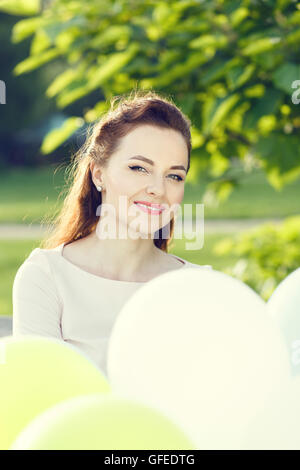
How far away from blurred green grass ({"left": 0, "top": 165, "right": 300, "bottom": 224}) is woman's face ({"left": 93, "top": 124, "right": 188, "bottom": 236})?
22.7 ft

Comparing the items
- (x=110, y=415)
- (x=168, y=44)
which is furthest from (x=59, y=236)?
(x=168, y=44)

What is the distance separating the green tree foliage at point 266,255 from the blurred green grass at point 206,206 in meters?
4.30

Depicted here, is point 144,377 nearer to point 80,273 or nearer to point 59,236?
point 80,273

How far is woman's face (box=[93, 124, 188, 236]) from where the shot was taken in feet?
6.34

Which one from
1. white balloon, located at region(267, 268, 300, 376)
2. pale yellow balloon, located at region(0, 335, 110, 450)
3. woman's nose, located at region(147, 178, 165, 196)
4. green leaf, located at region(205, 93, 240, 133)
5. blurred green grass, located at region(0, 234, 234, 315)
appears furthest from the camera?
blurred green grass, located at region(0, 234, 234, 315)

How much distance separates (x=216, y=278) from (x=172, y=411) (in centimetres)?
28

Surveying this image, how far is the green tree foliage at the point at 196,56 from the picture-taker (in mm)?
3094

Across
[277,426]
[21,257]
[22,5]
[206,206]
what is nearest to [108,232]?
[277,426]

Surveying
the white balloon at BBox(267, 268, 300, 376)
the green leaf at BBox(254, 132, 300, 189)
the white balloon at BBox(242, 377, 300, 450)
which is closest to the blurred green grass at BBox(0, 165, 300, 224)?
the green leaf at BBox(254, 132, 300, 189)

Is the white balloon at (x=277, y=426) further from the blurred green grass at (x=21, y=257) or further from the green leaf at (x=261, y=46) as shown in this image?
the blurred green grass at (x=21, y=257)

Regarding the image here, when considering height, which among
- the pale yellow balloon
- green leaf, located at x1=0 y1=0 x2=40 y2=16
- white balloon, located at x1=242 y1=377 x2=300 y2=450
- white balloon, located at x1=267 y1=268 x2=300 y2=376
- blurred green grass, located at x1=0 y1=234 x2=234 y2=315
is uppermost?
blurred green grass, located at x1=0 y1=234 x2=234 y2=315

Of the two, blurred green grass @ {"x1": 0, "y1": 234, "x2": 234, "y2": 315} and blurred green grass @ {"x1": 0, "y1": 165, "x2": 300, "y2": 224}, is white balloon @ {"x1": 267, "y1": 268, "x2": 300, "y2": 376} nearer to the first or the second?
blurred green grass @ {"x1": 0, "y1": 234, "x2": 234, "y2": 315}

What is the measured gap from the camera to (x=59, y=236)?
225cm

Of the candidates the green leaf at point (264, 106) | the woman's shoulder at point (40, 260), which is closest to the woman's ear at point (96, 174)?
the woman's shoulder at point (40, 260)
